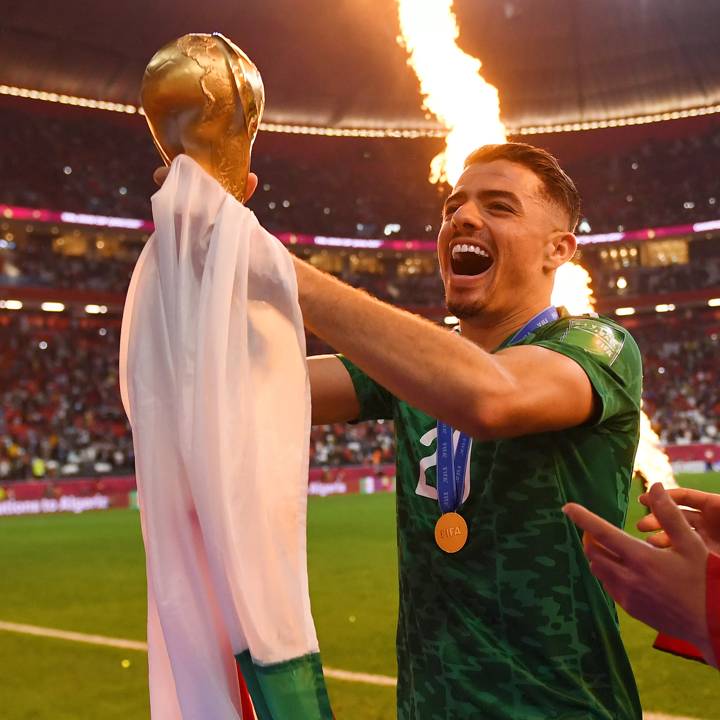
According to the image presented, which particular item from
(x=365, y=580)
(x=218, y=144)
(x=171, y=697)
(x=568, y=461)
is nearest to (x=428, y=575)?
(x=568, y=461)

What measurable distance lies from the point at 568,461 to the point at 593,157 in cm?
4684

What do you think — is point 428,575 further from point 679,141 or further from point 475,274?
point 679,141

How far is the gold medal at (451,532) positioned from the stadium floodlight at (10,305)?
117 feet

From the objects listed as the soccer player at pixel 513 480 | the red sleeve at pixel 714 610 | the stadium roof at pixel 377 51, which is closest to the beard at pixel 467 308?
the soccer player at pixel 513 480

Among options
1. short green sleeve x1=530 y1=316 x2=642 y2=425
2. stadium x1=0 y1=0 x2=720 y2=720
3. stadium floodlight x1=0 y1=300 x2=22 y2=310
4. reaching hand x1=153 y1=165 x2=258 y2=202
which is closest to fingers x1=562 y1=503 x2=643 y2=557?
short green sleeve x1=530 y1=316 x2=642 y2=425

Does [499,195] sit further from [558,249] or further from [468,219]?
[558,249]

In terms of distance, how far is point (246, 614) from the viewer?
1.61 metres

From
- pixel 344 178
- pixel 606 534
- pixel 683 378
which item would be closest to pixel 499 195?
pixel 606 534

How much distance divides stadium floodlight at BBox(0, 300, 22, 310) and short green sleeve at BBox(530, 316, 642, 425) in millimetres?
35614

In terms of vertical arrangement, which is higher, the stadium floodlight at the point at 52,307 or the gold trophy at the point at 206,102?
the stadium floodlight at the point at 52,307

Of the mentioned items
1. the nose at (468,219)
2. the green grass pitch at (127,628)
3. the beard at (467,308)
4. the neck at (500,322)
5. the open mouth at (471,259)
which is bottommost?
the green grass pitch at (127,628)

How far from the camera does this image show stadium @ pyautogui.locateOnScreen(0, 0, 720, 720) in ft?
58.7

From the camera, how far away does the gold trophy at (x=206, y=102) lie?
175 centimetres

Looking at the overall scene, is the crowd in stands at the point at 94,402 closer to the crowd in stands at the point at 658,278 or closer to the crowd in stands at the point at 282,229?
the crowd in stands at the point at 282,229
